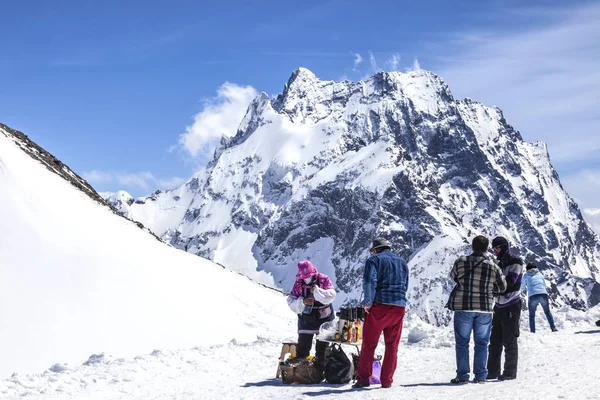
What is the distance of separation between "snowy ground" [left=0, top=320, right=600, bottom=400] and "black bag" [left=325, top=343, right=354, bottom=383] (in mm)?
163

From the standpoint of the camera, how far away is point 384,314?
9.80 metres

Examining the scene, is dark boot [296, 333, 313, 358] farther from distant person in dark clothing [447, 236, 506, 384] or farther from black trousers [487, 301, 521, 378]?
black trousers [487, 301, 521, 378]

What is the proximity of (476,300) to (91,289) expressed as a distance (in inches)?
573

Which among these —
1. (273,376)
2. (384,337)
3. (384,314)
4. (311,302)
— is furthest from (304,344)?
(384,314)

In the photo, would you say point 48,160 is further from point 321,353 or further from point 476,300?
point 476,300

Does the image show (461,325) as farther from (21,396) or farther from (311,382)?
(21,396)

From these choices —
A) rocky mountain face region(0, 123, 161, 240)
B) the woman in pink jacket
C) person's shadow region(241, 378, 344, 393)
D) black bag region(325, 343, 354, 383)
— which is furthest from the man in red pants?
rocky mountain face region(0, 123, 161, 240)

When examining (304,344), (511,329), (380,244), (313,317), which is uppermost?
(380,244)

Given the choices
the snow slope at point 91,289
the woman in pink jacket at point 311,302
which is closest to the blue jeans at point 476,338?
the woman in pink jacket at point 311,302

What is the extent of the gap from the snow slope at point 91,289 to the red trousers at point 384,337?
8.86 meters

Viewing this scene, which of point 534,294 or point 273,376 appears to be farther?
point 534,294

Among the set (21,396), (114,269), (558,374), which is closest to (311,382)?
(558,374)

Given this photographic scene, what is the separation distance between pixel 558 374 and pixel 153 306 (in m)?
14.2

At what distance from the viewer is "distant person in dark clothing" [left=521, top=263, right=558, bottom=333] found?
58.3 ft
